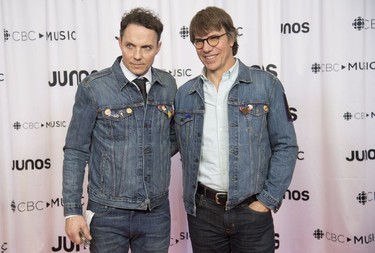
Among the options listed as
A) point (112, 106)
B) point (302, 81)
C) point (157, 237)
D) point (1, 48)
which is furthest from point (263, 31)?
point (1, 48)

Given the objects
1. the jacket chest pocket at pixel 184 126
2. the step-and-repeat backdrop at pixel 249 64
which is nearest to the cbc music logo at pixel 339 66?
the step-and-repeat backdrop at pixel 249 64

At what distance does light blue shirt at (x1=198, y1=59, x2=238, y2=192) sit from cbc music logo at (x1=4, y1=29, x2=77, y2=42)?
127cm

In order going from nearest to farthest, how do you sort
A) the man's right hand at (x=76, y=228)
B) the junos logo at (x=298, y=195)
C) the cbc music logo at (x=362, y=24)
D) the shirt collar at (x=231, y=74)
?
the man's right hand at (x=76, y=228), the shirt collar at (x=231, y=74), the cbc music logo at (x=362, y=24), the junos logo at (x=298, y=195)

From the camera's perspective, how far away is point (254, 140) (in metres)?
1.34

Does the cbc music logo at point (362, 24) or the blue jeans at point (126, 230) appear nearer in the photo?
the blue jeans at point (126, 230)

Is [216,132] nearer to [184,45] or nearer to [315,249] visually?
[184,45]

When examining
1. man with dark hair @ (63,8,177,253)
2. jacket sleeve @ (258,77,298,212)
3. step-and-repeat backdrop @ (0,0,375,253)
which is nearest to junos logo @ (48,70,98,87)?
step-and-repeat backdrop @ (0,0,375,253)

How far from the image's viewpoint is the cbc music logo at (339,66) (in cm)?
220

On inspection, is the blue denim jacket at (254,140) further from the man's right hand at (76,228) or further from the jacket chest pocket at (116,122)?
the man's right hand at (76,228)

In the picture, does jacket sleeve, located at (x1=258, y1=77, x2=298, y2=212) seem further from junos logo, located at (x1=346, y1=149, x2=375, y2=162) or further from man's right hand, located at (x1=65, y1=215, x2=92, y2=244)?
junos logo, located at (x1=346, y1=149, x2=375, y2=162)

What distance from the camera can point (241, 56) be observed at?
2244mm

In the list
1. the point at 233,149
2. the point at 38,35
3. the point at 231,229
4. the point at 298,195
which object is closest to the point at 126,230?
the point at 231,229

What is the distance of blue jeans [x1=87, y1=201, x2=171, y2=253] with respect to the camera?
1307 millimetres

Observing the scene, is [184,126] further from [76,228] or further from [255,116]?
[76,228]
